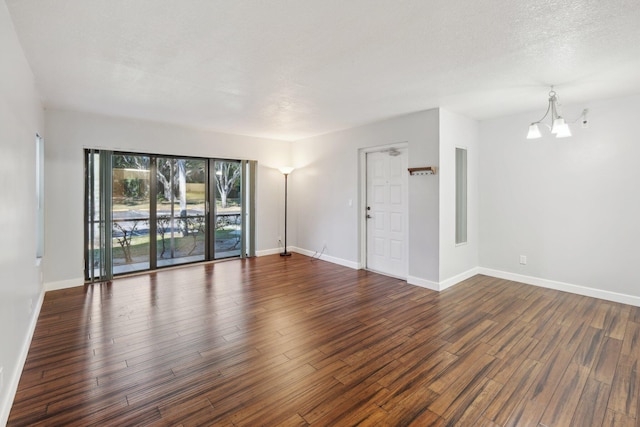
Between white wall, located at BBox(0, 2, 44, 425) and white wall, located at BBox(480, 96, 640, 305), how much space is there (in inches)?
226

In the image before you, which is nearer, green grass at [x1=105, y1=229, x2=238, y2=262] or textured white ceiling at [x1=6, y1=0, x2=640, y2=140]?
textured white ceiling at [x1=6, y1=0, x2=640, y2=140]

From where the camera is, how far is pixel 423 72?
3.06 m

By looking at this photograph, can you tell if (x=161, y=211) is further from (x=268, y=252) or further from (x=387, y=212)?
(x=387, y=212)

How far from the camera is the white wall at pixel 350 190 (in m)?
4.44

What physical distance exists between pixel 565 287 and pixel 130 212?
272 inches

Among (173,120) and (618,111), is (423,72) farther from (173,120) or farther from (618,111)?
(173,120)

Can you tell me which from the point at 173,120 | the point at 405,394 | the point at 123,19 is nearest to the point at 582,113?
the point at 405,394

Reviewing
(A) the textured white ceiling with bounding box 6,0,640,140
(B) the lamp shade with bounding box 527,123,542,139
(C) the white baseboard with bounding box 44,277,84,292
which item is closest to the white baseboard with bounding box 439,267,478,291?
(B) the lamp shade with bounding box 527,123,542,139

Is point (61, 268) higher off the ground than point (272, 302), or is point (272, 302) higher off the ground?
point (61, 268)

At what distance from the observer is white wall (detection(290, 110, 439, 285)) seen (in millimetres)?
4441

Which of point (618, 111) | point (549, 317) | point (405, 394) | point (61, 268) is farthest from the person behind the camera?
point (61, 268)

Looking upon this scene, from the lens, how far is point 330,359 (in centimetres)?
258

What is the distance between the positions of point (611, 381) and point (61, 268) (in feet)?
21.0

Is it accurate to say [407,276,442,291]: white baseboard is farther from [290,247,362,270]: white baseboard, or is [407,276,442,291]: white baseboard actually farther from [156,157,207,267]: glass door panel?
[156,157,207,267]: glass door panel
